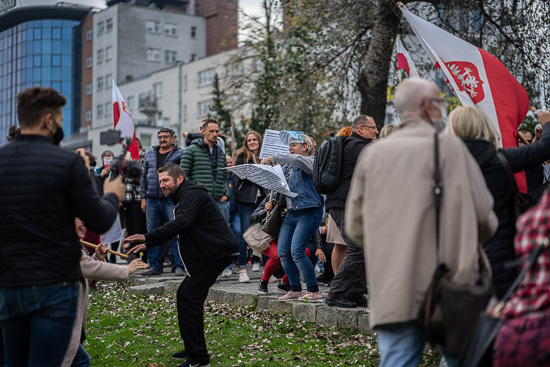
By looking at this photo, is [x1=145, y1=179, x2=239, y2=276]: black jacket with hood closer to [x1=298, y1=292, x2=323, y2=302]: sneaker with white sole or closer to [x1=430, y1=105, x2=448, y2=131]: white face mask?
[x1=298, y1=292, x2=323, y2=302]: sneaker with white sole

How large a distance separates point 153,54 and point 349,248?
71.4 m

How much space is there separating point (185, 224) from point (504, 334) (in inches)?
177

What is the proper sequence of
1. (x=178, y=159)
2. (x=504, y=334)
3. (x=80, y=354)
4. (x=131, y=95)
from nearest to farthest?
(x=504, y=334), (x=80, y=354), (x=178, y=159), (x=131, y=95)

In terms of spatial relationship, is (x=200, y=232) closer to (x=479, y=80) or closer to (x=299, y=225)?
(x=299, y=225)

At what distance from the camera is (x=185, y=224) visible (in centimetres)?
763

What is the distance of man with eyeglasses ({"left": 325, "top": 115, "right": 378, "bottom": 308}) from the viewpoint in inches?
340

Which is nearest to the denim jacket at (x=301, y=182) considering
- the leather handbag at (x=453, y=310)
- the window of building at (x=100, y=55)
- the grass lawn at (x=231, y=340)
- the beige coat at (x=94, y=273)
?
the grass lawn at (x=231, y=340)

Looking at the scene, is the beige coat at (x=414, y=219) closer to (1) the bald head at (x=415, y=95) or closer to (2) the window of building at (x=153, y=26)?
(1) the bald head at (x=415, y=95)

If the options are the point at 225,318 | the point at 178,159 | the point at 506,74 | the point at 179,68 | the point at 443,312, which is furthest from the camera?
the point at 179,68

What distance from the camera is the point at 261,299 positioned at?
9.99 meters

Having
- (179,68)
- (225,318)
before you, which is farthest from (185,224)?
(179,68)

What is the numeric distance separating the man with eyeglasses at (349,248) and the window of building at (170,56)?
7231 centimetres

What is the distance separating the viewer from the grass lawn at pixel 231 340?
7929 millimetres

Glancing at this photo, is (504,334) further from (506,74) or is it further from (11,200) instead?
(506,74)
